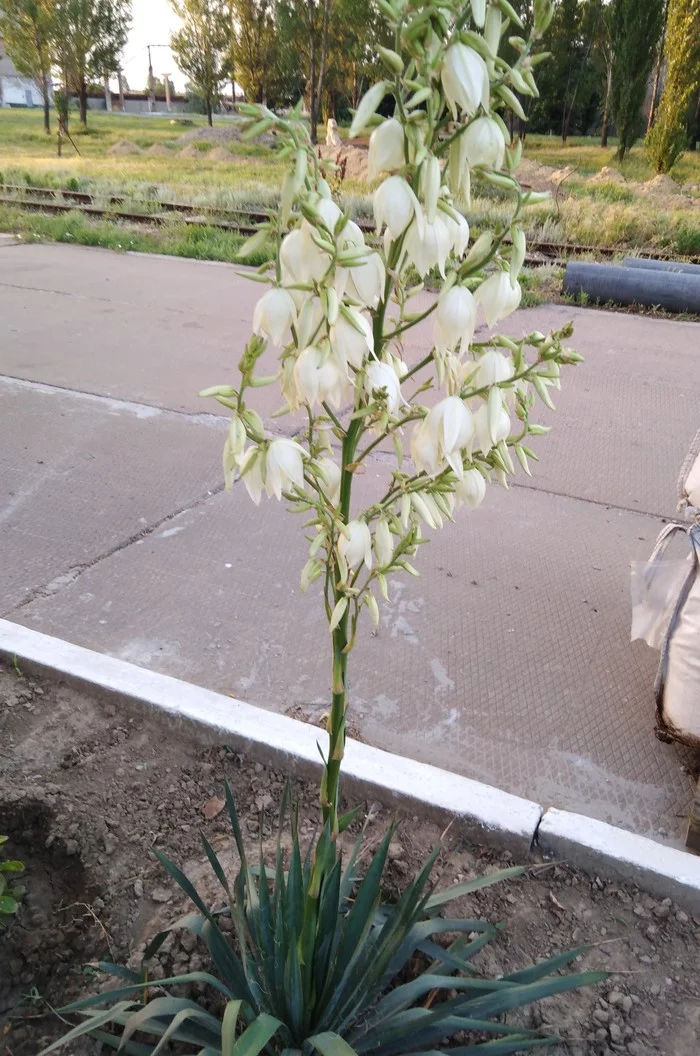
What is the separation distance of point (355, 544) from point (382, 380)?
0.26m

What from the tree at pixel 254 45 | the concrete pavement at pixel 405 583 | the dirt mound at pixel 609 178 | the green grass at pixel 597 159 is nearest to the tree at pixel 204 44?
the tree at pixel 254 45

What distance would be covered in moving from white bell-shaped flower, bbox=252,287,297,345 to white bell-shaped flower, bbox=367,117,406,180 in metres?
0.21

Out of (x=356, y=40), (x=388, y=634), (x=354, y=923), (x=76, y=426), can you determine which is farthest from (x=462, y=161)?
(x=356, y=40)

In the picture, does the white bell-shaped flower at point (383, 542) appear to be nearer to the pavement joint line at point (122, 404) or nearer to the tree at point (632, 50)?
the pavement joint line at point (122, 404)

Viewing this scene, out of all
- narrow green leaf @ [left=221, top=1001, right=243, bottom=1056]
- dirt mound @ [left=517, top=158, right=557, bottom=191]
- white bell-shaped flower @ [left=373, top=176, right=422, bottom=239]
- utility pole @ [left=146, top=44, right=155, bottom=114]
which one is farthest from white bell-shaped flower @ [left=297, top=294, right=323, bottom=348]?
utility pole @ [left=146, top=44, right=155, bottom=114]

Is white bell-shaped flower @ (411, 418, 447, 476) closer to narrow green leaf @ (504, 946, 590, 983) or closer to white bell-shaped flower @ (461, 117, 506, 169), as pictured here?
white bell-shaped flower @ (461, 117, 506, 169)

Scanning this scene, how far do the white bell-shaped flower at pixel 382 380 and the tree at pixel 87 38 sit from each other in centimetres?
3201

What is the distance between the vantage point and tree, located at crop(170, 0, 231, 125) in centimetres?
2936

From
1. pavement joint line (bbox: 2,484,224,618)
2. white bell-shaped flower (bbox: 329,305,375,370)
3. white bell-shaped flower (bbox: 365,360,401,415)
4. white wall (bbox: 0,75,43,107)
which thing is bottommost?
pavement joint line (bbox: 2,484,224,618)

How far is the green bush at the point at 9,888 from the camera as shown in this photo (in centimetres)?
182

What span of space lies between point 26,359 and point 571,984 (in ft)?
19.1

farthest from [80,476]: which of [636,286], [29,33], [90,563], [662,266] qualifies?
[29,33]

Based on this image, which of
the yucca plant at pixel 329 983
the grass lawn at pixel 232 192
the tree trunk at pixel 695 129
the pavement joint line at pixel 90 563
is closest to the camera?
the yucca plant at pixel 329 983

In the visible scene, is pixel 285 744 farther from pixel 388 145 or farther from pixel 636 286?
pixel 636 286
